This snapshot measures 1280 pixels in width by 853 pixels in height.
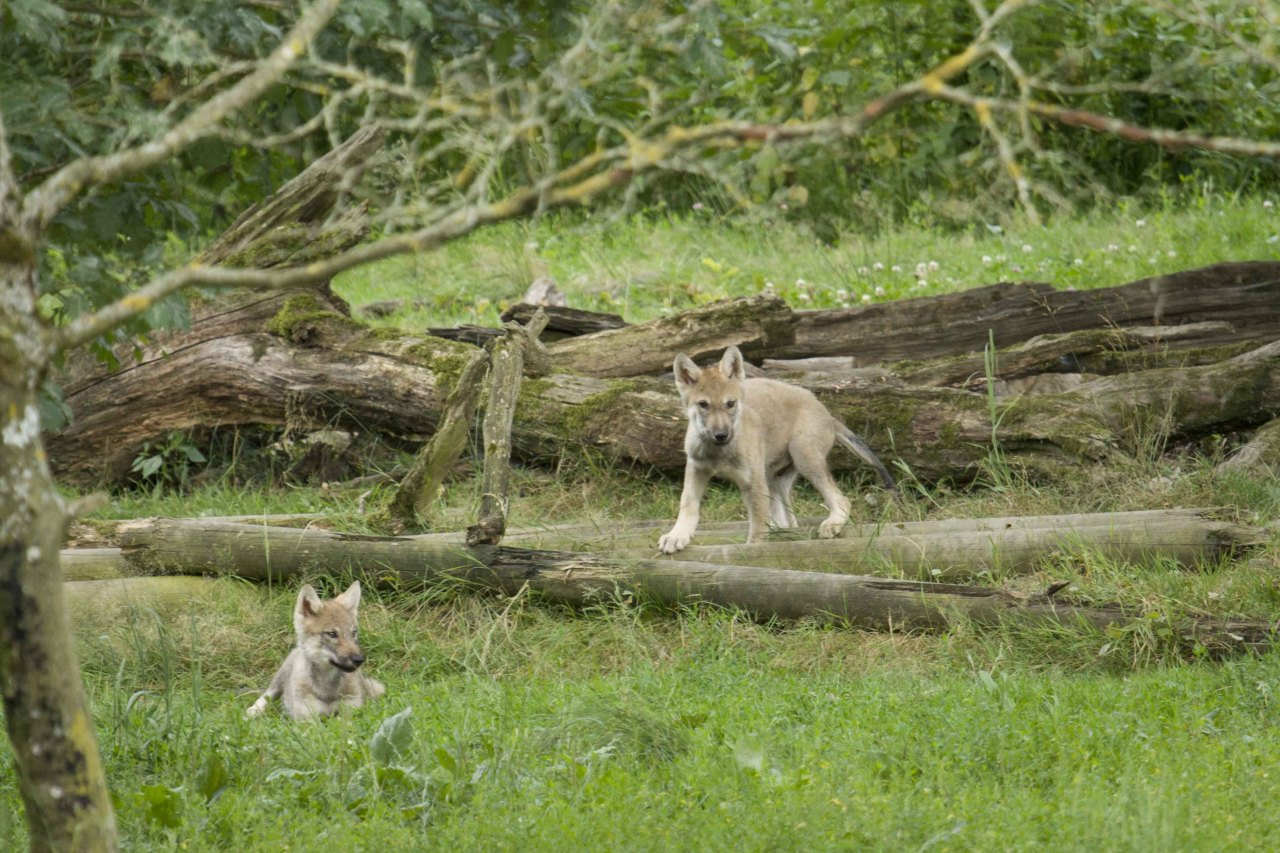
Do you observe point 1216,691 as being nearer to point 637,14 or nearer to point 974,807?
point 974,807

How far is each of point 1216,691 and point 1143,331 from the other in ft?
13.4

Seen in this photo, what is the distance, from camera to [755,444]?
26.4ft

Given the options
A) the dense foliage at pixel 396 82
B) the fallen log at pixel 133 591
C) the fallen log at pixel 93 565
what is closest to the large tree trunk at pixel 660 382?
the dense foliage at pixel 396 82

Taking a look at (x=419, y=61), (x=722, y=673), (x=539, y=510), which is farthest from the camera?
(x=539, y=510)

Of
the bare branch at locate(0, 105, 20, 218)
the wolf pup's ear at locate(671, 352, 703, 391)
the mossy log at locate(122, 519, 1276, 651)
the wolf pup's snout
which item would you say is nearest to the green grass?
the wolf pup's ear at locate(671, 352, 703, 391)

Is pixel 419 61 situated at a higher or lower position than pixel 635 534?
higher

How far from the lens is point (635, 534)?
7875 millimetres

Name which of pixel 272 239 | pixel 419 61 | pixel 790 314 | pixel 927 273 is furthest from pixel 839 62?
pixel 419 61

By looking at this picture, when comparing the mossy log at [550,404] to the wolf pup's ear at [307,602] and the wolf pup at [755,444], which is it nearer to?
the wolf pup at [755,444]

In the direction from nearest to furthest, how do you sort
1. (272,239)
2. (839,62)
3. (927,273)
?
(272,239), (927,273), (839,62)

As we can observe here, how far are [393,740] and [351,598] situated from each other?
1846 millimetres

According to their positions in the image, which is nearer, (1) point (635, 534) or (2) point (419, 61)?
(2) point (419, 61)

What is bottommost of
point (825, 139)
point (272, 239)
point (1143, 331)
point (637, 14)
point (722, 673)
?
point (722, 673)

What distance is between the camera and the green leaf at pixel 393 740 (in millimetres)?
5016
